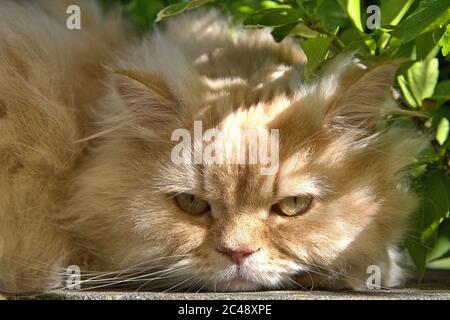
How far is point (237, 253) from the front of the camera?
5.39 feet

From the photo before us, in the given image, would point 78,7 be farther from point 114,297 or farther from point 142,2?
point 114,297

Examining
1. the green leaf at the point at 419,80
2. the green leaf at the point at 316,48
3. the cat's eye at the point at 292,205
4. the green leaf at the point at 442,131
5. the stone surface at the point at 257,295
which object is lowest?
the stone surface at the point at 257,295

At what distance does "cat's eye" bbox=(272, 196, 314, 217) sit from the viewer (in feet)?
5.68

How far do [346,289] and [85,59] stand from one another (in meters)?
0.99

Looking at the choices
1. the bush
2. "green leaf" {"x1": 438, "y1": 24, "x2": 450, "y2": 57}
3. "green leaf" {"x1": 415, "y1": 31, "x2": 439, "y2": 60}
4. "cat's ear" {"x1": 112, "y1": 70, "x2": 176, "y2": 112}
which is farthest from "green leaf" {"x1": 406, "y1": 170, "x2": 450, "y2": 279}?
"cat's ear" {"x1": 112, "y1": 70, "x2": 176, "y2": 112}

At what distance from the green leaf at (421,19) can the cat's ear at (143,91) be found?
0.59m

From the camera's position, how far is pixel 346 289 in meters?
1.79

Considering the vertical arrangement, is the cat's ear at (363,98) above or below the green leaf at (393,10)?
below

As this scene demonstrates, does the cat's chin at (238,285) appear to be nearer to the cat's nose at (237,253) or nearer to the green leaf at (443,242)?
the cat's nose at (237,253)

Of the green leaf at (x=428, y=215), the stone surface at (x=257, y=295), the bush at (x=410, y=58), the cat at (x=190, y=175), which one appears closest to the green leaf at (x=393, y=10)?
the bush at (x=410, y=58)

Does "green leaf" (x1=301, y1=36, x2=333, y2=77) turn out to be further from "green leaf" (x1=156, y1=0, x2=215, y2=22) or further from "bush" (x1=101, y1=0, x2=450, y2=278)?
"green leaf" (x1=156, y1=0, x2=215, y2=22)

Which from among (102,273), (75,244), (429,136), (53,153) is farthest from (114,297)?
(429,136)

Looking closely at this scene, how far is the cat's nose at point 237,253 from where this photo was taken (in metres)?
1.64

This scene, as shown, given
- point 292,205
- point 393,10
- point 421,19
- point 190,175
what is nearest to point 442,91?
point 393,10
